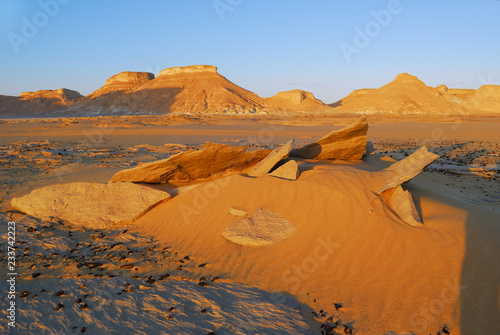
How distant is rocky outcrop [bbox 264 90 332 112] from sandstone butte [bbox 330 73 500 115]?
31.0 feet

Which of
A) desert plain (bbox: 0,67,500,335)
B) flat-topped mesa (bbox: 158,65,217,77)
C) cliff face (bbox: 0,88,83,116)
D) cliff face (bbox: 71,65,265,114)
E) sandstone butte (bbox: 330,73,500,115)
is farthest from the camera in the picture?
flat-topped mesa (bbox: 158,65,217,77)

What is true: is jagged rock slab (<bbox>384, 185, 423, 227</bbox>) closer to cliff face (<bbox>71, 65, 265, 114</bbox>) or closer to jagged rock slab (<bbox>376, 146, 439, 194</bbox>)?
jagged rock slab (<bbox>376, 146, 439, 194</bbox>)

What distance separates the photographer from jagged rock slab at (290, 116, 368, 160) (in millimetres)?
7589

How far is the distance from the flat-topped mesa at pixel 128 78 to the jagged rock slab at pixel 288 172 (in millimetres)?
112533

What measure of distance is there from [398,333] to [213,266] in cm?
235

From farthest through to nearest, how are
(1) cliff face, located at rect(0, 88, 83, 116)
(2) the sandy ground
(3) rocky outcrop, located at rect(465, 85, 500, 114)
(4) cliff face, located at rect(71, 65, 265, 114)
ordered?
(3) rocky outcrop, located at rect(465, 85, 500, 114), (1) cliff face, located at rect(0, 88, 83, 116), (4) cliff face, located at rect(71, 65, 265, 114), (2) the sandy ground

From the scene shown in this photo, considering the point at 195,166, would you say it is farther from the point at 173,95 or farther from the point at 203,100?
the point at 173,95

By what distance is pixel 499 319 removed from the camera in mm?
3088

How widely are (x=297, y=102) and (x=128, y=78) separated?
61.0m

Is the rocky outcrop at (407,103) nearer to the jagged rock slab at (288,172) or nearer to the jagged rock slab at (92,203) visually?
the jagged rock slab at (288,172)

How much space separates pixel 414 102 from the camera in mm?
89500

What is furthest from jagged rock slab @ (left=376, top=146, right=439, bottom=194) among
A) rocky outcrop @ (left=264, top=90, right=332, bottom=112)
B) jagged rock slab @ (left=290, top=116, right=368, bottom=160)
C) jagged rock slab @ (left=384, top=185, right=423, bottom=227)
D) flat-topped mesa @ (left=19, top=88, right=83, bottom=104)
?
flat-topped mesa @ (left=19, top=88, right=83, bottom=104)

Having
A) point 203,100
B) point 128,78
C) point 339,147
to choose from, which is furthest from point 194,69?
point 339,147

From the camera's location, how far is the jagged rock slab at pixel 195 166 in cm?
656
